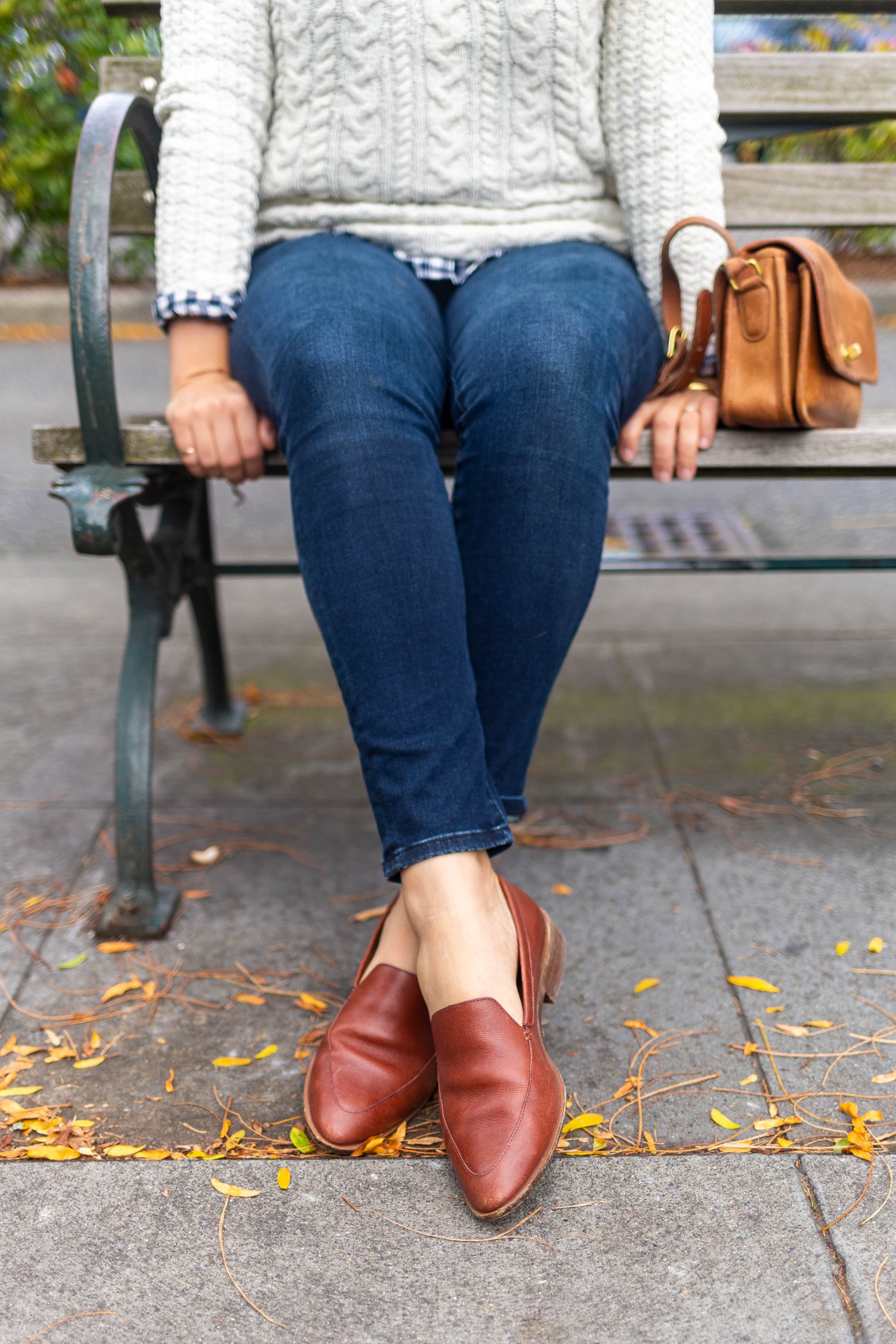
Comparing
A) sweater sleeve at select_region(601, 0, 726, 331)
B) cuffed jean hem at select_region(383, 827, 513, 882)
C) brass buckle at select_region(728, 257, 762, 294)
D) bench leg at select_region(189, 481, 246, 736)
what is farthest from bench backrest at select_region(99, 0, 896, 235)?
cuffed jean hem at select_region(383, 827, 513, 882)

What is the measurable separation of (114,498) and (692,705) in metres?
1.34

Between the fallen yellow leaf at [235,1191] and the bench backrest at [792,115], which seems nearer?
the fallen yellow leaf at [235,1191]

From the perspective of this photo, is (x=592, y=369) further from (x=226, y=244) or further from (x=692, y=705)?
(x=692, y=705)

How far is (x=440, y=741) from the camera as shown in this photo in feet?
4.21

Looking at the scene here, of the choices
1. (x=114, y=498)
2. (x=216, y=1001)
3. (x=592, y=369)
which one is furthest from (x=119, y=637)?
(x=592, y=369)

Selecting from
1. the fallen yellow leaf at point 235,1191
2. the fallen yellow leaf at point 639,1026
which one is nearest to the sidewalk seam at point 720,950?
the fallen yellow leaf at point 639,1026

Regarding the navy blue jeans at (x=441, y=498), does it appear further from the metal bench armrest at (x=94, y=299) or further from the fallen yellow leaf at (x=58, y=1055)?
the fallen yellow leaf at (x=58, y=1055)

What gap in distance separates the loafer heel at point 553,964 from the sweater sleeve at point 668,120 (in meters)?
0.91

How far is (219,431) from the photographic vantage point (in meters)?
1.56

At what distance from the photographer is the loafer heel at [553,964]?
4.63 ft

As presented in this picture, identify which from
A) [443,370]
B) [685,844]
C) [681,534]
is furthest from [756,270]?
[681,534]

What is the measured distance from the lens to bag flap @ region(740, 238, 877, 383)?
1.53 meters

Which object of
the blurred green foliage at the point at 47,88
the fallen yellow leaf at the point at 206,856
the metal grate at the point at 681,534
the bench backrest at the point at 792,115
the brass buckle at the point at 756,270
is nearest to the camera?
the brass buckle at the point at 756,270

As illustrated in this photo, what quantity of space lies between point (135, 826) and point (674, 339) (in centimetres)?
107
